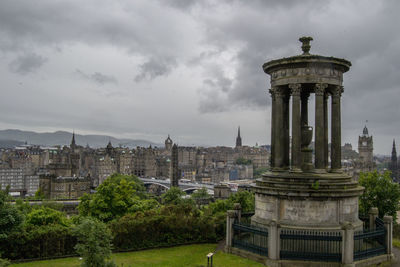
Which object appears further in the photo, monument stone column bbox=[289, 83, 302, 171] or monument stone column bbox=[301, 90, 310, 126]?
monument stone column bbox=[301, 90, 310, 126]

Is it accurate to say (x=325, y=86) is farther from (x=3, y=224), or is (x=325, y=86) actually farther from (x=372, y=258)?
(x=3, y=224)

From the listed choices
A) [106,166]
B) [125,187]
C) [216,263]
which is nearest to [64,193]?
[106,166]

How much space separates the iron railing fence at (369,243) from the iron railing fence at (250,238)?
3973mm

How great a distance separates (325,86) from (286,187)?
18.2 ft

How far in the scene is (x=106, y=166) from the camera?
582 feet

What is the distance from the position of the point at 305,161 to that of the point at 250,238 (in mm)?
4826

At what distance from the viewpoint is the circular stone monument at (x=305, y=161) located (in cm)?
1841

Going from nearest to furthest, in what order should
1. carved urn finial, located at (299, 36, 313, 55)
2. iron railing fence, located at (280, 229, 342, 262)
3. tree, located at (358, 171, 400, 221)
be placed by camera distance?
iron railing fence, located at (280, 229, 342, 262) → carved urn finial, located at (299, 36, 313, 55) → tree, located at (358, 171, 400, 221)

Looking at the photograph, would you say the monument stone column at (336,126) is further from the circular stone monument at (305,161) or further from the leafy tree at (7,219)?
the leafy tree at (7,219)

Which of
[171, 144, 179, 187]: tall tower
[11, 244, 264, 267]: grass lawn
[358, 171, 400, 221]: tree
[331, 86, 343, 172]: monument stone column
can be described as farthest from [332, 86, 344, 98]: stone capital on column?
[171, 144, 179, 187]: tall tower

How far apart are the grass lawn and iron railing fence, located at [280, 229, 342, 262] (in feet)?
5.05

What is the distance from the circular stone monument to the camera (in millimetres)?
18406

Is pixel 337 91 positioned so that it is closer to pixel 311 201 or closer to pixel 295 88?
pixel 295 88

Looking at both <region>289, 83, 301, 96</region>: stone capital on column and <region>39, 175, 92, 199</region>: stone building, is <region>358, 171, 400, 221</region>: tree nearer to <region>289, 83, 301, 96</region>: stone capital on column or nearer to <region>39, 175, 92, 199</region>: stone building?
<region>289, 83, 301, 96</region>: stone capital on column
